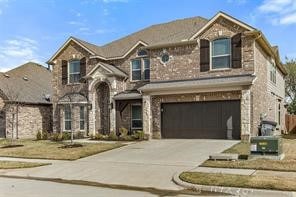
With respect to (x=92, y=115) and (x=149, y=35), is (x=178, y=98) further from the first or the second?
(x=149, y=35)

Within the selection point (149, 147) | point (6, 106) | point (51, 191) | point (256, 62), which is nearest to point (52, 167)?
point (51, 191)

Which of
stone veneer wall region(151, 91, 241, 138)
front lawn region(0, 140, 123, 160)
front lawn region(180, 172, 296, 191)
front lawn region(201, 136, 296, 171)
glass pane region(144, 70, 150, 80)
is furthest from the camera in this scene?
glass pane region(144, 70, 150, 80)

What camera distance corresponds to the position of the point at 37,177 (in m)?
13.1

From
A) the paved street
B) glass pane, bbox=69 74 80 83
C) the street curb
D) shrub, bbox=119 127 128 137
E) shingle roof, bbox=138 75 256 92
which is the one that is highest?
glass pane, bbox=69 74 80 83

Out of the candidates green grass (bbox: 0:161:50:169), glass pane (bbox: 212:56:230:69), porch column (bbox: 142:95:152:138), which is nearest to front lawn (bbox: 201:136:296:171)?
green grass (bbox: 0:161:50:169)

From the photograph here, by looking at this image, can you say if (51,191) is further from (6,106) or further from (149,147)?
(6,106)

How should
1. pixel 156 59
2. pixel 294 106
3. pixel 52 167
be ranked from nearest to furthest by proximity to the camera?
pixel 52 167, pixel 156 59, pixel 294 106

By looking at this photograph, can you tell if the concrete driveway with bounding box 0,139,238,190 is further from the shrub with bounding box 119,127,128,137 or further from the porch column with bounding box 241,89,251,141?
the shrub with bounding box 119,127,128,137

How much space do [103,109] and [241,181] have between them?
709 inches

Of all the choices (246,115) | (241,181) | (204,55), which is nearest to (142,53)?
(204,55)

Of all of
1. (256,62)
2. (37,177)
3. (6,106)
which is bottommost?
(37,177)

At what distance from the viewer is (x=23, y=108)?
103 ft

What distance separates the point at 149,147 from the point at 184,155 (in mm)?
3653

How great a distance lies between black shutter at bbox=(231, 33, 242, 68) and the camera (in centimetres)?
2192
